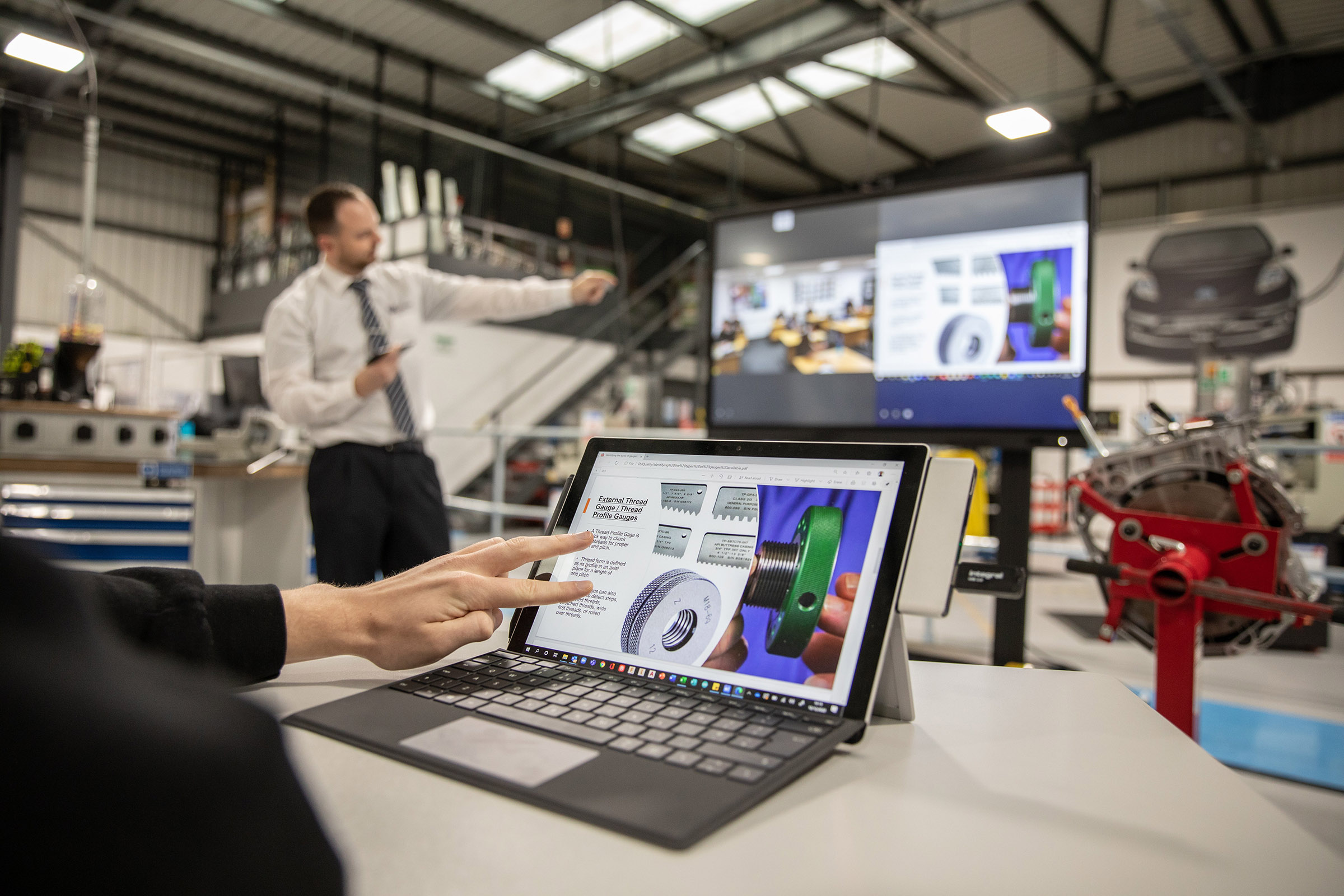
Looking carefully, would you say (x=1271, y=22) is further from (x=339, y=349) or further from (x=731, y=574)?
(x=731, y=574)

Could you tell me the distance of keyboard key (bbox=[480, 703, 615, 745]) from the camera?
53cm

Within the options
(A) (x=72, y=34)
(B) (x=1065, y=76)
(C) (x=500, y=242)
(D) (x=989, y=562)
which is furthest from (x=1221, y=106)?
(A) (x=72, y=34)

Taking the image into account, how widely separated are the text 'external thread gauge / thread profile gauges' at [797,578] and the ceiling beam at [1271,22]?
8917 millimetres

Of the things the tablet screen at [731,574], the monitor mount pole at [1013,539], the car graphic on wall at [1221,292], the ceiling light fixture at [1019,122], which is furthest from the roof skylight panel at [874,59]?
the tablet screen at [731,574]

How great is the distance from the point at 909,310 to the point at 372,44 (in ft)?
27.6

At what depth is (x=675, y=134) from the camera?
9781mm

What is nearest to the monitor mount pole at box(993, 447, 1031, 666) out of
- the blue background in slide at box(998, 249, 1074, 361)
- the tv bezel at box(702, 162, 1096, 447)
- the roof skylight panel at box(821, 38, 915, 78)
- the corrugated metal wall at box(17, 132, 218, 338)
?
the tv bezel at box(702, 162, 1096, 447)

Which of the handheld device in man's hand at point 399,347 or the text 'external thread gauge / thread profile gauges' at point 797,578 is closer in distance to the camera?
the text 'external thread gauge / thread profile gauges' at point 797,578

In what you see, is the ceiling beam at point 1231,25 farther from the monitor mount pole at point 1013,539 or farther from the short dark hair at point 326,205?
the short dark hair at point 326,205

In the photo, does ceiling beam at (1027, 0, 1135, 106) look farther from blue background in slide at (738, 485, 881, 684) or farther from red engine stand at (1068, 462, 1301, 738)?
blue background in slide at (738, 485, 881, 684)

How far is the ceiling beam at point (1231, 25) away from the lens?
6.96 m

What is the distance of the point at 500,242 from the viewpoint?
8.51 meters

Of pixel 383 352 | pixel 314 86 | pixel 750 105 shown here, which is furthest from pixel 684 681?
pixel 750 105

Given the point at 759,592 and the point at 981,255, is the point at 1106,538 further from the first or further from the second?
the point at 759,592
